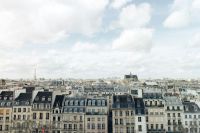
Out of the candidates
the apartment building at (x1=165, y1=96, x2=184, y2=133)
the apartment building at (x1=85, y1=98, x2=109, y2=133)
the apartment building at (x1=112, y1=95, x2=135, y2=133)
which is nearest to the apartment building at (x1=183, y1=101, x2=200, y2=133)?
the apartment building at (x1=165, y1=96, x2=184, y2=133)

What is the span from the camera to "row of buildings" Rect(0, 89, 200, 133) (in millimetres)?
96562

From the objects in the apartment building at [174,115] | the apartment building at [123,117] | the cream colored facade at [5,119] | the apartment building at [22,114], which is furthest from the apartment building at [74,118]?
the apartment building at [174,115]

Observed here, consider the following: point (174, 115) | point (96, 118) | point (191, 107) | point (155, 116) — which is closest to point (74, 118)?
point (96, 118)

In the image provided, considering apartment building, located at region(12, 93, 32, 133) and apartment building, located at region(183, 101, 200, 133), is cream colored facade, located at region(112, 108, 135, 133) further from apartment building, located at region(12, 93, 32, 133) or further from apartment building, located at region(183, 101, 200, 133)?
apartment building, located at region(12, 93, 32, 133)

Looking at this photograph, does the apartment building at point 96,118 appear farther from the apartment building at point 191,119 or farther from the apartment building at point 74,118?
the apartment building at point 191,119

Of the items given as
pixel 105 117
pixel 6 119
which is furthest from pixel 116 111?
pixel 6 119

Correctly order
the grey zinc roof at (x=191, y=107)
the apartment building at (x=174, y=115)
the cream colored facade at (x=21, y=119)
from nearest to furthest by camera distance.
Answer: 1. the cream colored facade at (x=21, y=119)
2. the apartment building at (x=174, y=115)
3. the grey zinc roof at (x=191, y=107)

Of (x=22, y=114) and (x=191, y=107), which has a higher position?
(x=191, y=107)

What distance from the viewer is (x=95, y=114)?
9700 centimetres

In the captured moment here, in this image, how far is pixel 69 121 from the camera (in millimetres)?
97375

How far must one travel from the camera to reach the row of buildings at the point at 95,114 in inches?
3802

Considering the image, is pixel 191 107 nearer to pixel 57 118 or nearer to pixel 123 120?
pixel 123 120

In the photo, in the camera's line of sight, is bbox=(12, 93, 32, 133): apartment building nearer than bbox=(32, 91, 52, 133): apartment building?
No

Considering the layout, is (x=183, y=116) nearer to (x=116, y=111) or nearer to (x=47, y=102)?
(x=116, y=111)
